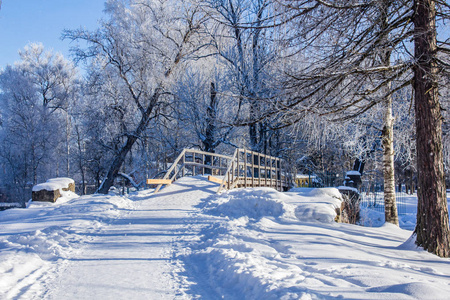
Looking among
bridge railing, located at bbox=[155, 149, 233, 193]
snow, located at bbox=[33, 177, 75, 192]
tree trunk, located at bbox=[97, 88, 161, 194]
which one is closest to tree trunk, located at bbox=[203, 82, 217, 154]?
bridge railing, located at bbox=[155, 149, 233, 193]

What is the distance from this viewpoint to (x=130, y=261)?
5.18 meters

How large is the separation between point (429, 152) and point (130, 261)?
18.1ft

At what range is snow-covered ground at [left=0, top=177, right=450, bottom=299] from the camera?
3.83 meters

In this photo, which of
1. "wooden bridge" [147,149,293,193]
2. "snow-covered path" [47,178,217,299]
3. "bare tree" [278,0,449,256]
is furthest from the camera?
"wooden bridge" [147,149,293,193]

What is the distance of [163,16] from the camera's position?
2219 centimetres

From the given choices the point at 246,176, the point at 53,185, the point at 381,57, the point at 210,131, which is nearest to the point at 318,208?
the point at 381,57

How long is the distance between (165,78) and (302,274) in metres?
18.7

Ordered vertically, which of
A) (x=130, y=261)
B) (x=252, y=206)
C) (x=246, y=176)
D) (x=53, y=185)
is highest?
(x=246, y=176)

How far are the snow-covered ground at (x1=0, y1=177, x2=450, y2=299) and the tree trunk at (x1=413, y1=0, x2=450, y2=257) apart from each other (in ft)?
1.47

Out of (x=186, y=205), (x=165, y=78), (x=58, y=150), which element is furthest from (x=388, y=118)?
(x=58, y=150)

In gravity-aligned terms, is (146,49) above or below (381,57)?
above

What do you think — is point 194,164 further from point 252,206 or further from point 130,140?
point 130,140

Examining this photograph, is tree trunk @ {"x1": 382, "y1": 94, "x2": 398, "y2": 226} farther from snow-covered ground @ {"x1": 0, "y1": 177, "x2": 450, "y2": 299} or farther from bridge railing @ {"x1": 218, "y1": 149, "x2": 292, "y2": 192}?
bridge railing @ {"x1": 218, "y1": 149, "x2": 292, "y2": 192}

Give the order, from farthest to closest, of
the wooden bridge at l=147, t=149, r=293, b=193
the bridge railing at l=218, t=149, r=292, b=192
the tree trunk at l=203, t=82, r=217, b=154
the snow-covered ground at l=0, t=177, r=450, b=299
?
the tree trunk at l=203, t=82, r=217, b=154, the bridge railing at l=218, t=149, r=292, b=192, the wooden bridge at l=147, t=149, r=293, b=193, the snow-covered ground at l=0, t=177, r=450, b=299
